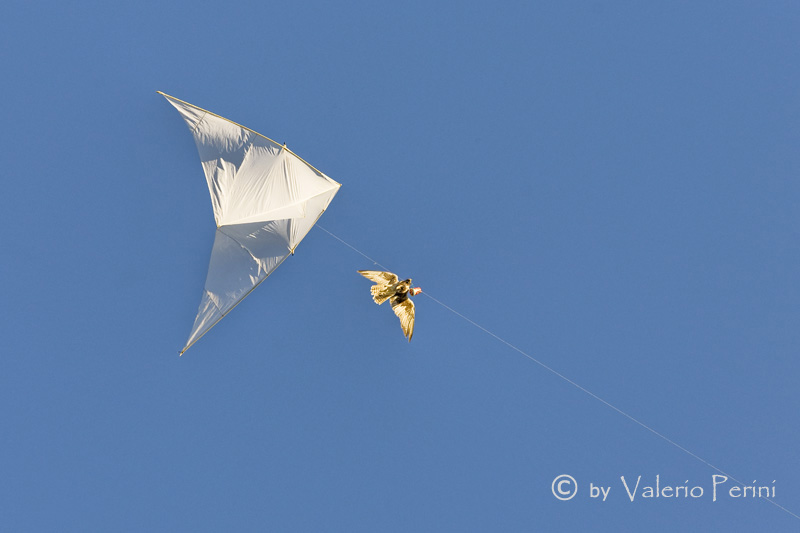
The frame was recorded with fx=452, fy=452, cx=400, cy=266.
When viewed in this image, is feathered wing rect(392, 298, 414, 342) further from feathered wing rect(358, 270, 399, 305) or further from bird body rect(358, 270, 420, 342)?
feathered wing rect(358, 270, 399, 305)

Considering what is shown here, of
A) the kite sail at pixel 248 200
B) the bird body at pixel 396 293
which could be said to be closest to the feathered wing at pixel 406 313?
the bird body at pixel 396 293

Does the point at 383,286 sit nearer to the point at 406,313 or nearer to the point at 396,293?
the point at 396,293

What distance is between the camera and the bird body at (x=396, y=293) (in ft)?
19.8

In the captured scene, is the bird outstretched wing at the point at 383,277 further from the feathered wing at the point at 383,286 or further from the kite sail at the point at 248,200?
the kite sail at the point at 248,200

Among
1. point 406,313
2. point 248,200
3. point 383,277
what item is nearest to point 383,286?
point 383,277

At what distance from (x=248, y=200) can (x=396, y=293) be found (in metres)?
2.37

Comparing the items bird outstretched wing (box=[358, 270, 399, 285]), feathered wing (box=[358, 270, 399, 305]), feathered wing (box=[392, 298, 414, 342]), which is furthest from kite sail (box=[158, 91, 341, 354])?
feathered wing (box=[392, 298, 414, 342])

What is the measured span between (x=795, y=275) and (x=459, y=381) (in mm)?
5502

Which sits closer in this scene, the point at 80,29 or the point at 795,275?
the point at 80,29

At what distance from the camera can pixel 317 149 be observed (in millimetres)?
6656

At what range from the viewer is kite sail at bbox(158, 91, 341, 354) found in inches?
237

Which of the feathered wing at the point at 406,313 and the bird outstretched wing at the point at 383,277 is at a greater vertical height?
the bird outstretched wing at the point at 383,277

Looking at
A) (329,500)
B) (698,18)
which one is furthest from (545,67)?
(329,500)

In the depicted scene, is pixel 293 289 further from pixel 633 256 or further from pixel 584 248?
pixel 633 256
